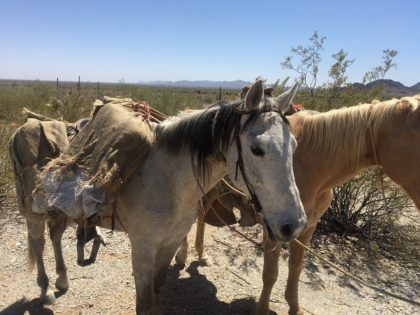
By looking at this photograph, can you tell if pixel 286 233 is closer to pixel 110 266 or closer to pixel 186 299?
pixel 186 299

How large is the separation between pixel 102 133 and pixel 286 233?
Answer: 129cm

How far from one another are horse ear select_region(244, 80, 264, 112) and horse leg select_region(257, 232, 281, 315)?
1.34 meters

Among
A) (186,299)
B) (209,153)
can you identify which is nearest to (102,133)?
(209,153)

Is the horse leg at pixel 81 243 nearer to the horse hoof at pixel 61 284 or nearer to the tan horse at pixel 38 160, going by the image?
the tan horse at pixel 38 160

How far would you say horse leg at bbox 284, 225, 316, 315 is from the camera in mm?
2759

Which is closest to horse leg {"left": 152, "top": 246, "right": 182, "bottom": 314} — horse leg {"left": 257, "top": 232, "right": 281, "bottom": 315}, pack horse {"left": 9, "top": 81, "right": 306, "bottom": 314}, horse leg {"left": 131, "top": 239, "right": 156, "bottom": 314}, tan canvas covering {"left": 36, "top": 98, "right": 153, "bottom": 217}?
pack horse {"left": 9, "top": 81, "right": 306, "bottom": 314}

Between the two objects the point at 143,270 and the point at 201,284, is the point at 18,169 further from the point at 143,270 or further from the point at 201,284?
the point at 201,284

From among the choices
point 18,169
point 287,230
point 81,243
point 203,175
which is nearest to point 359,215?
point 203,175

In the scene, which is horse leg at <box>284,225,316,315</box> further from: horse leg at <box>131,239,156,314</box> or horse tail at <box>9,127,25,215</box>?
horse tail at <box>9,127,25,215</box>

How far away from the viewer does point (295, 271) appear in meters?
2.84

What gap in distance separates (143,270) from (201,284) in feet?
4.92

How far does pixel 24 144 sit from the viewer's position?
2463mm

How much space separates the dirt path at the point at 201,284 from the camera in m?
3.01

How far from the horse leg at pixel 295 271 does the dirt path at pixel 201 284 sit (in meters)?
0.18
